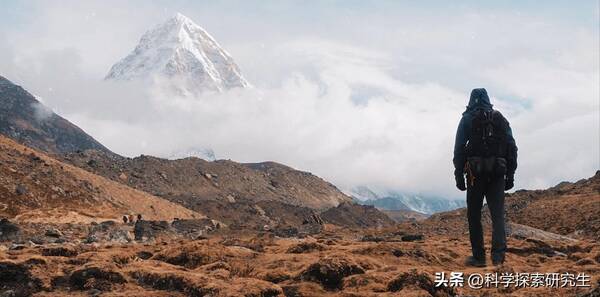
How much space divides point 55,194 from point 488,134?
1492 inches

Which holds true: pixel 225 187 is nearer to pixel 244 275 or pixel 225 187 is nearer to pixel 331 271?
pixel 244 275

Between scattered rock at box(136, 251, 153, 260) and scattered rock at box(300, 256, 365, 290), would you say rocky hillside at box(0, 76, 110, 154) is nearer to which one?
scattered rock at box(136, 251, 153, 260)

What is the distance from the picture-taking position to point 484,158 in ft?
33.9

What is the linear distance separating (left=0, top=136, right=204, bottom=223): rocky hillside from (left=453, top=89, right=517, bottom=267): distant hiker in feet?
102

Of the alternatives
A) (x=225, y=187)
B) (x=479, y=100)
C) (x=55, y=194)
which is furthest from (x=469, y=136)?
(x=225, y=187)

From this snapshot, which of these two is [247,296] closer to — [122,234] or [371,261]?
[371,261]

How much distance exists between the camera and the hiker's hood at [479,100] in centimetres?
1045

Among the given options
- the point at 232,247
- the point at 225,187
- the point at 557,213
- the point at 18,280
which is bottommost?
the point at 18,280

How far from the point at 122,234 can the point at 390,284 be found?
18.4 metres

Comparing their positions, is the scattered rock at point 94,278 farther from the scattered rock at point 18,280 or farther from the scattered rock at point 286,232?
the scattered rock at point 286,232

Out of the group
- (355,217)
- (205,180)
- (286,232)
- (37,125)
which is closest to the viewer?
(286,232)

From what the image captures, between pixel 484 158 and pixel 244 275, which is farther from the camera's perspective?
pixel 484 158

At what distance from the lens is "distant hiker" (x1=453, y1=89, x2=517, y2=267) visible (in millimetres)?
10305

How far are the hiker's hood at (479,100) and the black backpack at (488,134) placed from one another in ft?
0.35
